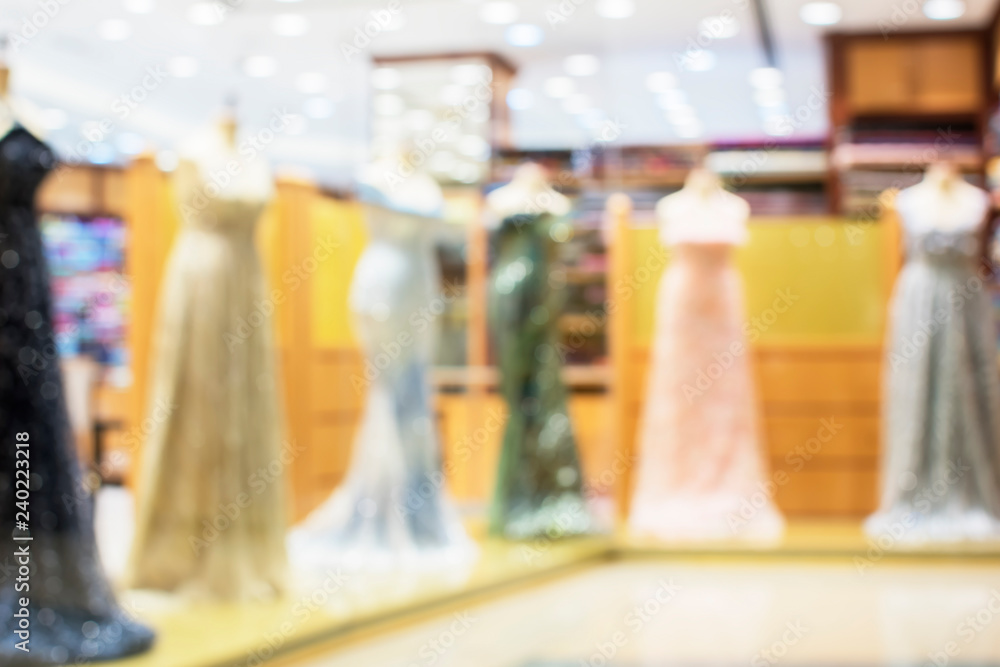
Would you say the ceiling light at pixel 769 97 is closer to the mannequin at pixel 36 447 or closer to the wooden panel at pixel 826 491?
the wooden panel at pixel 826 491

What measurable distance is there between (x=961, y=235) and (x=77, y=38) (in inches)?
146

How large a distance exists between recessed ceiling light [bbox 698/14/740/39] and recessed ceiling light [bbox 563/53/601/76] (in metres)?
0.49

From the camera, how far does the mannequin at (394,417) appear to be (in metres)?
4.11

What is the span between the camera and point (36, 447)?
268 centimetres

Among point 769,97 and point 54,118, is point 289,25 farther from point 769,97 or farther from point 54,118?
point 769,97

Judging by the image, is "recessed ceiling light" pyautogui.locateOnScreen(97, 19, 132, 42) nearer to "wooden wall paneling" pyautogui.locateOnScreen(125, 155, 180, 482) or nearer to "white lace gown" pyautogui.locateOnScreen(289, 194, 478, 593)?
"wooden wall paneling" pyautogui.locateOnScreen(125, 155, 180, 482)

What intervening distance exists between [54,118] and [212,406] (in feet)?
3.31

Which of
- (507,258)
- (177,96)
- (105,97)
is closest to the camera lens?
(105,97)

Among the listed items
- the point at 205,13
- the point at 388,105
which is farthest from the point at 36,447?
the point at 388,105

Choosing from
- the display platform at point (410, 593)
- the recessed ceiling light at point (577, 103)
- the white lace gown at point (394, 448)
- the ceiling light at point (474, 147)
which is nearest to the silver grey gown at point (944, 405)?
the display platform at point (410, 593)

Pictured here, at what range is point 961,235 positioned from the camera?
512 centimetres

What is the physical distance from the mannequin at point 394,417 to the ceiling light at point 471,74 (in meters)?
0.41

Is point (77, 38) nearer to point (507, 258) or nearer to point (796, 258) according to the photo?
point (507, 258)

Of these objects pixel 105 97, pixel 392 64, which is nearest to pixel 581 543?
pixel 392 64
